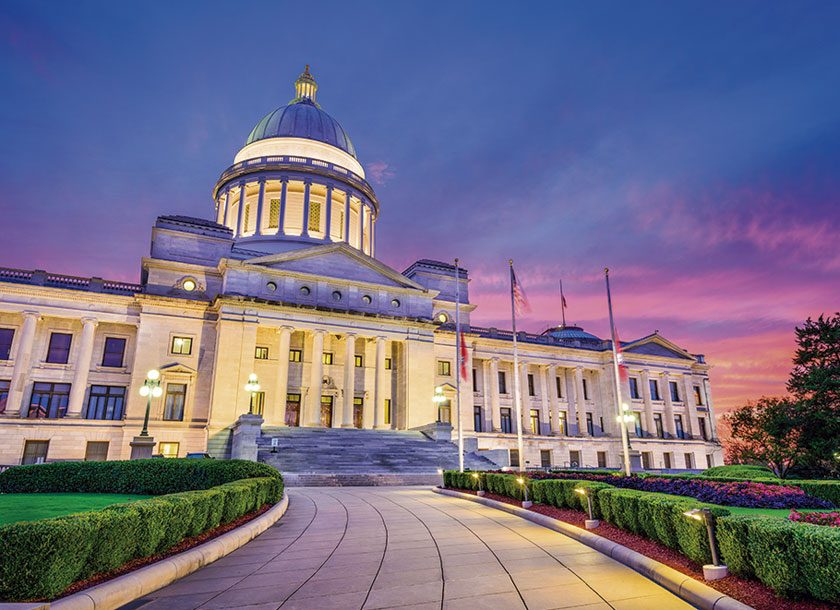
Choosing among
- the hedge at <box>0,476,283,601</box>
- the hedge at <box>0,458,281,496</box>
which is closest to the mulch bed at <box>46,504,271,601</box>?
the hedge at <box>0,476,283,601</box>

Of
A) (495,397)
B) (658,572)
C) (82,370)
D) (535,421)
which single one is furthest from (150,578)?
(535,421)

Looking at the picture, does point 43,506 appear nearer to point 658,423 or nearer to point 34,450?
point 34,450

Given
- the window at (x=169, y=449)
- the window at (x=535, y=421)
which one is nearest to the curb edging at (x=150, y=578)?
the window at (x=169, y=449)

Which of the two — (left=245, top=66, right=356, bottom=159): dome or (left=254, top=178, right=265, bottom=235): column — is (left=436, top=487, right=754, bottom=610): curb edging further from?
(left=245, top=66, right=356, bottom=159): dome

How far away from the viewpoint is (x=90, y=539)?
7.01 meters

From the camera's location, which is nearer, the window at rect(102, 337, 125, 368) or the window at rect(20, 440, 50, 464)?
the window at rect(20, 440, 50, 464)

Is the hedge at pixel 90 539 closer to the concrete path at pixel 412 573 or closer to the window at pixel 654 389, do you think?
the concrete path at pixel 412 573

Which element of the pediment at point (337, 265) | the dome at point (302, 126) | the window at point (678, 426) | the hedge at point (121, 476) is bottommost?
the hedge at point (121, 476)

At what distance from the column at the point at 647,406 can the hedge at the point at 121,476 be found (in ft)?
179

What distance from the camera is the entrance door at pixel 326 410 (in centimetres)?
4538

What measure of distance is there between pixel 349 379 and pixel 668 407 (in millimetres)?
42747

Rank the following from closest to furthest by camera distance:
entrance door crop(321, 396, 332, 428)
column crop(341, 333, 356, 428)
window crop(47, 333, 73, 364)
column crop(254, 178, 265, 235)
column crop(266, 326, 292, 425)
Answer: window crop(47, 333, 73, 364) < column crop(266, 326, 292, 425) < column crop(341, 333, 356, 428) < entrance door crop(321, 396, 332, 428) < column crop(254, 178, 265, 235)

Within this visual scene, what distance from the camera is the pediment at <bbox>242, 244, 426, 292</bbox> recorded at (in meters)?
44.7

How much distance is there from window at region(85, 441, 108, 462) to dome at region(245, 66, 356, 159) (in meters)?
40.3
